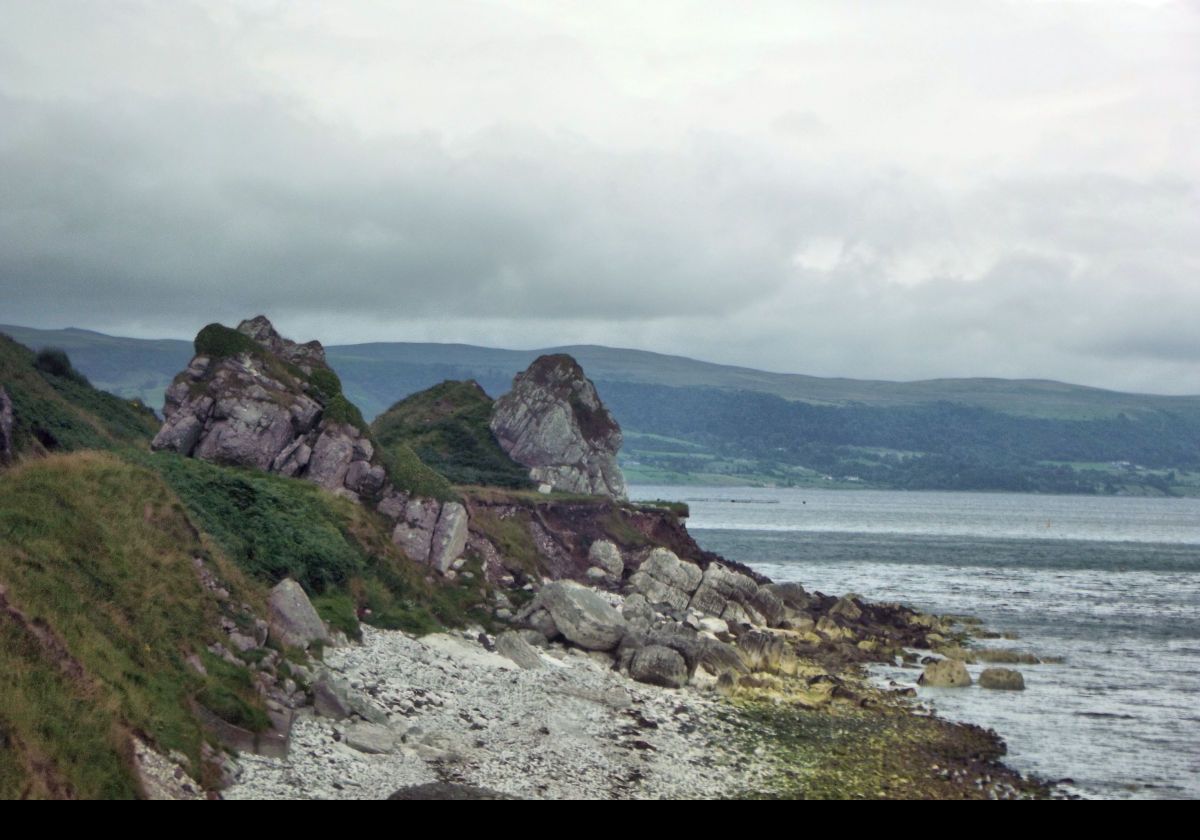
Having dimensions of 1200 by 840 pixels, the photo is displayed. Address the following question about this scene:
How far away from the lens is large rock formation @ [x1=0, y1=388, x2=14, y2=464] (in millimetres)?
41844

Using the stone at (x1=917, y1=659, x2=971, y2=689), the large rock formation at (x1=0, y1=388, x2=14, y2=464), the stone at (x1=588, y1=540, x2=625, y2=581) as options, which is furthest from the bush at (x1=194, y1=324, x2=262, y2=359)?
the stone at (x1=917, y1=659, x2=971, y2=689)

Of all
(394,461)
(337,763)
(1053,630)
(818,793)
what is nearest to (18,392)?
(394,461)

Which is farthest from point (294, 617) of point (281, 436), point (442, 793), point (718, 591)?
point (718, 591)

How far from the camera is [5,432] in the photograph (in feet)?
139

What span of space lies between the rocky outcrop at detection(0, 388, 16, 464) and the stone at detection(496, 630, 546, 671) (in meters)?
19.2

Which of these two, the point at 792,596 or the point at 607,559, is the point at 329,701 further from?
the point at 792,596

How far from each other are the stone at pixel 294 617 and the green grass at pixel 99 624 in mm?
1136

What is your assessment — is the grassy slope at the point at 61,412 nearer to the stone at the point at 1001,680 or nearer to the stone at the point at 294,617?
the stone at the point at 294,617

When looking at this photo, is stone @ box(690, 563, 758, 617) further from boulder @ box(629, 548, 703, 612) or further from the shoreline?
the shoreline

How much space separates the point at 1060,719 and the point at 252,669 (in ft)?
102

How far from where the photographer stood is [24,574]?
2589 cm

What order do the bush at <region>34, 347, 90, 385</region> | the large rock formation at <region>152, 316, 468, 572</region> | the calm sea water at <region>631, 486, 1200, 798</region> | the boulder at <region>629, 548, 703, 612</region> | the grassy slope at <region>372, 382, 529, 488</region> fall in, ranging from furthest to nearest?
the grassy slope at <region>372, 382, 529, 488</region> < the bush at <region>34, 347, 90, 385</region> < the boulder at <region>629, 548, 703, 612</region> < the large rock formation at <region>152, 316, 468, 572</region> < the calm sea water at <region>631, 486, 1200, 798</region>

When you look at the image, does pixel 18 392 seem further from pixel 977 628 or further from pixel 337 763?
pixel 977 628

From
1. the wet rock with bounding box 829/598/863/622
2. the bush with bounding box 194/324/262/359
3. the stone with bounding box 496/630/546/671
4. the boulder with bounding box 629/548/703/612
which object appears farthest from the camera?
the wet rock with bounding box 829/598/863/622
